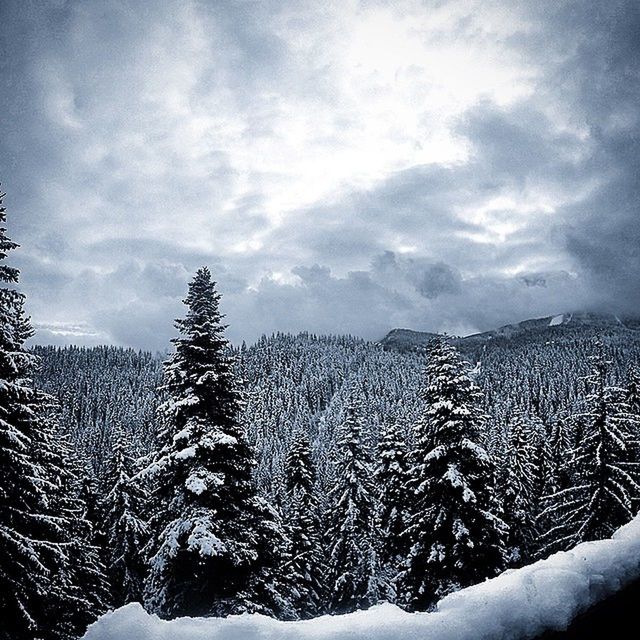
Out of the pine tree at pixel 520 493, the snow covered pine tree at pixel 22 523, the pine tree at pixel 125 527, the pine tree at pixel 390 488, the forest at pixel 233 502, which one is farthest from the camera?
the pine tree at pixel 520 493

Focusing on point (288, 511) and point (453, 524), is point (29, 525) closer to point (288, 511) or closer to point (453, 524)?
point (453, 524)

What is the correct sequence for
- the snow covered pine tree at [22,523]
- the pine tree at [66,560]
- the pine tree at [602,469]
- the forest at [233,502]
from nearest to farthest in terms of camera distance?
the snow covered pine tree at [22,523] → the forest at [233,502] → the pine tree at [66,560] → the pine tree at [602,469]

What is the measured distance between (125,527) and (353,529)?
507 inches

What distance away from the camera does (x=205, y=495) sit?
1237 cm

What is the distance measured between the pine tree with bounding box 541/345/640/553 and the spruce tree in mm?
7785

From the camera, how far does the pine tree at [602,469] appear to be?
18.0m

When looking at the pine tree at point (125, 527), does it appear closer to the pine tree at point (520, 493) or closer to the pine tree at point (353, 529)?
the pine tree at point (353, 529)

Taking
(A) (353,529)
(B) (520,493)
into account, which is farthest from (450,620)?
(B) (520,493)

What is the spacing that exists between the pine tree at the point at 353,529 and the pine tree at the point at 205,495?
1449 cm

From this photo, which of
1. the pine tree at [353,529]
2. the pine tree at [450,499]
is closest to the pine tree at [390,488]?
the pine tree at [353,529]

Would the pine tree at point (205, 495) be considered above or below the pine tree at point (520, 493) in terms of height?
above

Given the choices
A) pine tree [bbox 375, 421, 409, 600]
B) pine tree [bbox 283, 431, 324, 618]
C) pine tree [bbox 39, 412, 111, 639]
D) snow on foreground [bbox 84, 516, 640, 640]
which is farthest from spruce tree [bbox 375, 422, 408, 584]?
snow on foreground [bbox 84, 516, 640, 640]

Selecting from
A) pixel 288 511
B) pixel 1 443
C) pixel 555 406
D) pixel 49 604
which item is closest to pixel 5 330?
pixel 1 443

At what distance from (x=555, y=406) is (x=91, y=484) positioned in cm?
15039
